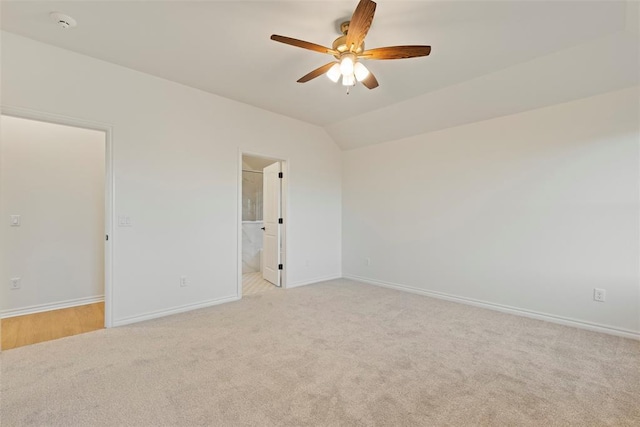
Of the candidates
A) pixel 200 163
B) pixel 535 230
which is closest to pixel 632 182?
pixel 535 230

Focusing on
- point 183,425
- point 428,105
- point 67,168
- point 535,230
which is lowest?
point 183,425

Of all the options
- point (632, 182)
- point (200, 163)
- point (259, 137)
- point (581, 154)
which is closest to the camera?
point (632, 182)

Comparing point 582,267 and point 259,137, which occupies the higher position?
point 259,137

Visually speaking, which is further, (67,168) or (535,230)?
(67,168)

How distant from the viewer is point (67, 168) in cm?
366

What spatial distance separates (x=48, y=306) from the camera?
351 centimetres

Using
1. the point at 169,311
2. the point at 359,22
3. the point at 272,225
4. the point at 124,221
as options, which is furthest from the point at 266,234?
the point at 359,22

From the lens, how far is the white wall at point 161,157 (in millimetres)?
2699

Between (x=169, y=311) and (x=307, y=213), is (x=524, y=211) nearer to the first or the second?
(x=307, y=213)

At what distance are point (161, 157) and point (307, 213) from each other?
2.35 m

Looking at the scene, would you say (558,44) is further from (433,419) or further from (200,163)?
(200,163)

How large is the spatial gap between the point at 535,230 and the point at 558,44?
6.27ft

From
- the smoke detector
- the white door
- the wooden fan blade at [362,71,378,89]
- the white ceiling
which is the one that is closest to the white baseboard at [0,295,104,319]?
the white door

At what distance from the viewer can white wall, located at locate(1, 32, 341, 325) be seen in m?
2.70
